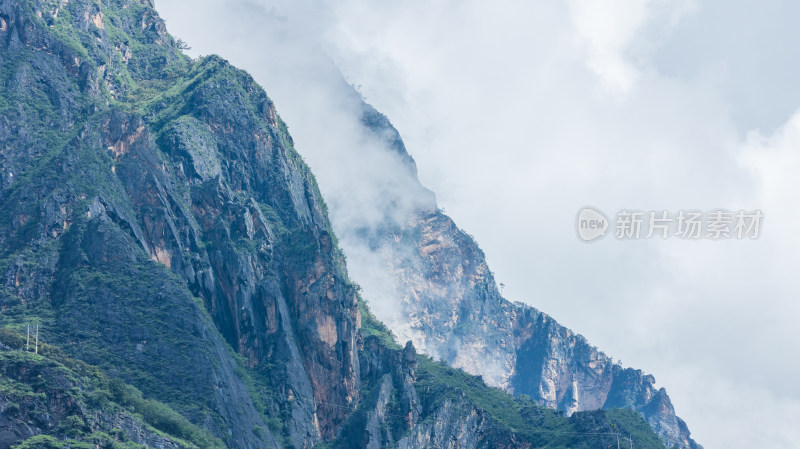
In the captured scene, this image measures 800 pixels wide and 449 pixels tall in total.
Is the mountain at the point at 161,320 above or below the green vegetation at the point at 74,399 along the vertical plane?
above

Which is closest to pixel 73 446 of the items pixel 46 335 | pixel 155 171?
pixel 46 335

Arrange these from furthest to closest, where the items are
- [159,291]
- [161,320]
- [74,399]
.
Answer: [159,291]
[161,320]
[74,399]

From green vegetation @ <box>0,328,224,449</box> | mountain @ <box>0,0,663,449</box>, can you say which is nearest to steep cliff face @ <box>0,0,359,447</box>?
Result: mountain @ <box>0,0,663,449</box>

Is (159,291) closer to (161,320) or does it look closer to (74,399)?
(161,320)

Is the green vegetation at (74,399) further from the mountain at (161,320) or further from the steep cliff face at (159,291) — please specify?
the steep cliff face at (159,291)

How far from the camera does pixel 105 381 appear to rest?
156375mm

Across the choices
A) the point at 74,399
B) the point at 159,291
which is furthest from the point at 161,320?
the point at 74,399

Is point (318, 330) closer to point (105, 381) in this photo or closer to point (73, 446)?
point (105, 381)

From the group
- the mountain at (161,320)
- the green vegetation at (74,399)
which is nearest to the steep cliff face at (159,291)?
the mountain at (161,320)

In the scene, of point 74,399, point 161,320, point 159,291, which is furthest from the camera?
point 159,291

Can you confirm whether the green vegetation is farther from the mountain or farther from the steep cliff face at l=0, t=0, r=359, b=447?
the steep cliff face at l=0, t=0, r=359, b=447

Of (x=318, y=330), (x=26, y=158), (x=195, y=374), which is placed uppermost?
(x=26, y=158)

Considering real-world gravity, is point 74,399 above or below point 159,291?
below

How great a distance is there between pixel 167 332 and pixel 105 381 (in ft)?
63.0
